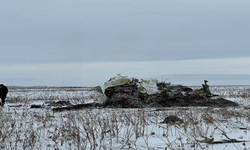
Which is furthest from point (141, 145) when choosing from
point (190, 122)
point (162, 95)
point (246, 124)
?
point (162, 95)

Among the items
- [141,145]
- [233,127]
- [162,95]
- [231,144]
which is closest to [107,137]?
[141,145]

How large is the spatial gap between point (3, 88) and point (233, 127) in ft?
35.7

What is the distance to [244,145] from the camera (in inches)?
180

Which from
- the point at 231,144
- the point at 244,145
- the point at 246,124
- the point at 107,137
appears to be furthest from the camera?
the point at 246,124

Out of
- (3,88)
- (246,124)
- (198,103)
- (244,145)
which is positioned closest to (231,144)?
(244,145)

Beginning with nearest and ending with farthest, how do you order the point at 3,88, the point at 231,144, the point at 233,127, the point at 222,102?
the point at 231,144, the point at 233,127, the point at 222,102, the point at 3,88

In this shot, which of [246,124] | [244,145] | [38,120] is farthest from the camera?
[38,120]

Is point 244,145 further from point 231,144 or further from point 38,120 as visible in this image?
point 38,120

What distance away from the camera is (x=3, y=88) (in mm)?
15039

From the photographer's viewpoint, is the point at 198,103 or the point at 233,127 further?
the point at 198,103

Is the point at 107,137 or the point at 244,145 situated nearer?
the point at 244,145

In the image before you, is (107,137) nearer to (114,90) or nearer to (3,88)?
(114,90)

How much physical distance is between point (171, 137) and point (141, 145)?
2.95 ft

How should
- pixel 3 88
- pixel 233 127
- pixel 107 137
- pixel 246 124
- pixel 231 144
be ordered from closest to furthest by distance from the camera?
1. pixel 231 144
2. pixel 107 137
3. pixel 233 127
4. pixel 246 124
5. pixel 3 88
